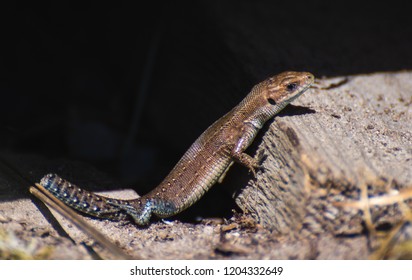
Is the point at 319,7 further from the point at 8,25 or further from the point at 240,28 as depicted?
the point at 8,25

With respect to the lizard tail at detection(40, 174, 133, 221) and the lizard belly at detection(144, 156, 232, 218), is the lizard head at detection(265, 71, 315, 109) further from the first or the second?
the lizard tail at detection(40, 174, 133, 221)

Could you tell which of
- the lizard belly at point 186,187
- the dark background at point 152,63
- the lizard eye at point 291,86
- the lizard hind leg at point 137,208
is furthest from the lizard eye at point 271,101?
the lizard hind leg at point 137,208

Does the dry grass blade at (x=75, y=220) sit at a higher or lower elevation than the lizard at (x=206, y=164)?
lower

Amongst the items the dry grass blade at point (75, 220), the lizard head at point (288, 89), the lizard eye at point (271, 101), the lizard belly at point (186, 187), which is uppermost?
the lizard head at point (288, 89)

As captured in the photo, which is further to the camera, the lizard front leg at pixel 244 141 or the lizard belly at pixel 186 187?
the lizard belly at pixel 186 187

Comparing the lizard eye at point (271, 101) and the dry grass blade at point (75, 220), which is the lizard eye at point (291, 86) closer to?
the lizard eye at point (271, 101)

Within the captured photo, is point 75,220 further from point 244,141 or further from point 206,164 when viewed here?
point 244,141
